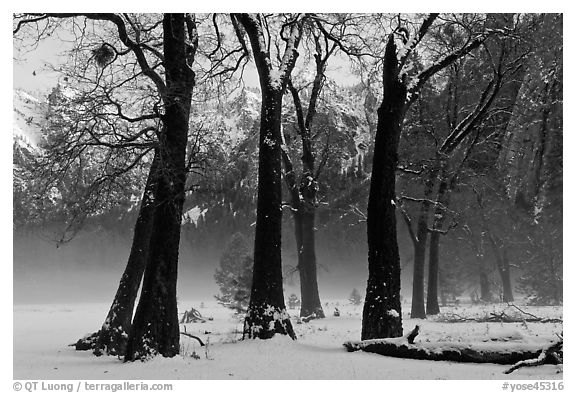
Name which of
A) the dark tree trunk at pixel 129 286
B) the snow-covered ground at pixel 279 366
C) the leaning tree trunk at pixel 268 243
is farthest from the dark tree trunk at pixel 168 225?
the leaning tree trunk at pixel 268 243

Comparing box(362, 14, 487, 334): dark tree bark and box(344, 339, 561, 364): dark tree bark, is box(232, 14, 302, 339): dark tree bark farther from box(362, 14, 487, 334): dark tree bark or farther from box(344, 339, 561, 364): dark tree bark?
box(344, 339, 561, 364): dark tree bark

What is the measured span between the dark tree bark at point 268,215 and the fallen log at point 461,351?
8.99 feet

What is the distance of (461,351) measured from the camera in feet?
23.4

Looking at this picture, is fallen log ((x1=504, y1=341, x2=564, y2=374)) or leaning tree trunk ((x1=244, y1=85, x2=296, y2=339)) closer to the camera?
fallen log ((x1=504, y1=341, x2=564, y2=374))

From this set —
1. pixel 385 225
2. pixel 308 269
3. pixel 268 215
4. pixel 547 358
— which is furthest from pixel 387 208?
pixel 308 269

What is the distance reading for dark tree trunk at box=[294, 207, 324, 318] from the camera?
19.8 m

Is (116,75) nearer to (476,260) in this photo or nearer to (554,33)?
(554,33)

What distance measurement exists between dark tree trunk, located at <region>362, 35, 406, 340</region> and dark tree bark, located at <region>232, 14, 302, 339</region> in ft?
6.72

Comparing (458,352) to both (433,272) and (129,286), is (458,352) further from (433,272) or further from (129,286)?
(433,272)

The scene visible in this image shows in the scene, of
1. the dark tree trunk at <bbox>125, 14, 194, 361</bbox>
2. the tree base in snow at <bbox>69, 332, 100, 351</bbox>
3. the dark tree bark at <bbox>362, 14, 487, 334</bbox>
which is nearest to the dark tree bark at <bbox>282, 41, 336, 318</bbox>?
the dark tree bark at <bbox>362, 14, 487, 334</bbox>

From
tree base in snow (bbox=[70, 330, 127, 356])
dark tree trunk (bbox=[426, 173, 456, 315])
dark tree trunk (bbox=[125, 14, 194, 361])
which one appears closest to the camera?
dark tree trunk (bbox=[125, 14, 194, 361])

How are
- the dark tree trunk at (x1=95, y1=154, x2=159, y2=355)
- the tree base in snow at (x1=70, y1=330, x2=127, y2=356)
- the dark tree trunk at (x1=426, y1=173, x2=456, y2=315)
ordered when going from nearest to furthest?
the tree base in snow at (x1=70, y1=330, x2=127, y2=356) → the dark tree trunk at (x1=95, y1=154, x2=159, y2=355) → the dark tree trunk at (x1=426, y1=173, x2=456, y2=315)

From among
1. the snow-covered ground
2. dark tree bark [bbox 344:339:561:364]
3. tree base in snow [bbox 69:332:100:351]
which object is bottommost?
tree base in snow [bbox 69:332:100:351]

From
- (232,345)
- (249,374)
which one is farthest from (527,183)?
(249,374)
